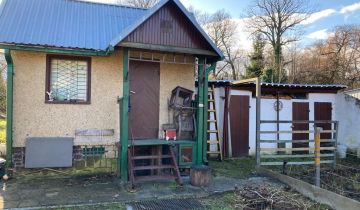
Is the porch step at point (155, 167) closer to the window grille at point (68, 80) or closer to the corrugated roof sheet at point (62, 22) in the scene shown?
the window grille at point (68, 80)

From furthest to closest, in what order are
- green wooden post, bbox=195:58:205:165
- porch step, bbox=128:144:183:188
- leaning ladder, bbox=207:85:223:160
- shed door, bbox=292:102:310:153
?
shed door, bbox=292:102:310:153
leaning ladder, bbox=207:85:223:160
green wooden post, bbox=195:58:205:165
porch step, bbox=128:144:183:188

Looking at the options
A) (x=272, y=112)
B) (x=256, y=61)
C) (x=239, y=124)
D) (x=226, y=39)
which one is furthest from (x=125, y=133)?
(x=226, y=39)

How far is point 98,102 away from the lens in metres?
7.76

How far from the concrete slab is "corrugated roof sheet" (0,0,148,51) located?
3.07 metres

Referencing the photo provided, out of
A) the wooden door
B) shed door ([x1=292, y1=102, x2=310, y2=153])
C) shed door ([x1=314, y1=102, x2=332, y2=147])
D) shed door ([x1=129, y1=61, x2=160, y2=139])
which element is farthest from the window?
shed door ([x1=314, y1=102, x2=332, y2=147])

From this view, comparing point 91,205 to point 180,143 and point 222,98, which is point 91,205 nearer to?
point 180,143

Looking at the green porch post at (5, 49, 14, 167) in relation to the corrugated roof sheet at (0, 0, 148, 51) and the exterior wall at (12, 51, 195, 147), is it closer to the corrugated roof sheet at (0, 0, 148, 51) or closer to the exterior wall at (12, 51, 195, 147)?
the exterior wall at (12, 51, 195, 147)

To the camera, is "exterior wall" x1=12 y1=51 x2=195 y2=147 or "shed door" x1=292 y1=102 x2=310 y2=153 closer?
"exterior wall" x1=12 y1=51 x2=195 y2=147

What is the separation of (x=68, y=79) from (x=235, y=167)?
5.30 meters

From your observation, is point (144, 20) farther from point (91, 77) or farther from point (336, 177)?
point (336, 177)

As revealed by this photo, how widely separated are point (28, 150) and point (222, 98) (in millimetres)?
6407

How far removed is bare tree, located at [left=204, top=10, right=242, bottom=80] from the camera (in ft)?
106

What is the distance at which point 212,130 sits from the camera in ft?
34.9

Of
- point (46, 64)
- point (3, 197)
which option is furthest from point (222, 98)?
point (3, 197)
